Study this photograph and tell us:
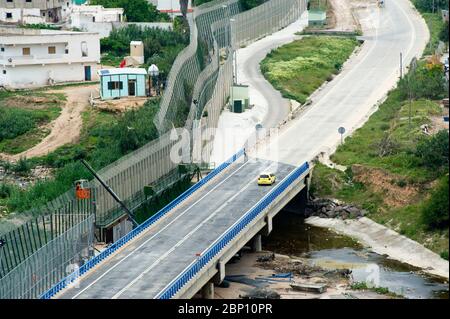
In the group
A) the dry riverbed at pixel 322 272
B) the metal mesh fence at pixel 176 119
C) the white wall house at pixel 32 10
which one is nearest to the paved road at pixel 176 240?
the dry riverbed at pixel 322 272

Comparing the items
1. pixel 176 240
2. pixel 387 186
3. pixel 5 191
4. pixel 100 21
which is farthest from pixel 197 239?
pixel 100 21

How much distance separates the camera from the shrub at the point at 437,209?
74.4 m

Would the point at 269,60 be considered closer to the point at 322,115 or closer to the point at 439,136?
the point at 322,115

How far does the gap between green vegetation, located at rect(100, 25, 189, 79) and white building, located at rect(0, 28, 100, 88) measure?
10.5ft

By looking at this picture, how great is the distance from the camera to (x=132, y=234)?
235ft

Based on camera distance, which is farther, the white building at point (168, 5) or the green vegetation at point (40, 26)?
the white building at point (168, 5)

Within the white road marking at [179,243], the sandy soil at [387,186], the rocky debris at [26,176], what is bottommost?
the rocky debris at [26,176]

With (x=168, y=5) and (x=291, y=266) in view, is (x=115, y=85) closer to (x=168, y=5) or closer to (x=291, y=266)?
(x=168, y=5)

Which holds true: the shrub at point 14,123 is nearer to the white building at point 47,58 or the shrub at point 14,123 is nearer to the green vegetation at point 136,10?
the white building at point 47,58

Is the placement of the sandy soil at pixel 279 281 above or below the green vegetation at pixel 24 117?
below

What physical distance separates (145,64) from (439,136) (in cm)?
3584

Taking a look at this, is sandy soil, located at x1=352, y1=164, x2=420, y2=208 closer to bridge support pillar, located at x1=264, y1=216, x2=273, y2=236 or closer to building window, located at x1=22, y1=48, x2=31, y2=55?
bridge support pillar, located at x1=264, y1=216, x2=273, y2=236

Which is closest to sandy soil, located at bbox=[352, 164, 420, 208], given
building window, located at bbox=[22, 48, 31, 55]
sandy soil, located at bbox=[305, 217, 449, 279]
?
sandy soil, located at bbox=[305, 217, 449, 279]

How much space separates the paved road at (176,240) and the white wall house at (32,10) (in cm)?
4433
